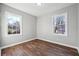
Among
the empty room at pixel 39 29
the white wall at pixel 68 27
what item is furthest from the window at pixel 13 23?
the white wall at pixel 68 27

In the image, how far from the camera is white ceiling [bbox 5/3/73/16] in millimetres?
1130

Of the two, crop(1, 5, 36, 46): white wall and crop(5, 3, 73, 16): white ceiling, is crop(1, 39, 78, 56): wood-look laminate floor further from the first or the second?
crop(5, 3, 73, 16): white ceiling

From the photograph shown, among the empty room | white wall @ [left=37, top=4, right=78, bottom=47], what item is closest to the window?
the empty room

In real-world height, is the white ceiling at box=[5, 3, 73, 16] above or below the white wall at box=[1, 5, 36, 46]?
above

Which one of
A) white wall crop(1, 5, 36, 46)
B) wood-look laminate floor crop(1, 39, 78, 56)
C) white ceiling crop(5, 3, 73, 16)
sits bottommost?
wood-look laminate floor crop(1, 39, 78, 56)

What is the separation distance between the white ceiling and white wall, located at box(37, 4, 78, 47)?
61 mm

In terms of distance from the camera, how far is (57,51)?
1151 mm

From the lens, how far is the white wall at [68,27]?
1.10m

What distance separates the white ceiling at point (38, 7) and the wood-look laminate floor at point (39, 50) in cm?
49

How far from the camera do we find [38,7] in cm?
117

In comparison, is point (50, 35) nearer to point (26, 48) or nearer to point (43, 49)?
point (43, 49)

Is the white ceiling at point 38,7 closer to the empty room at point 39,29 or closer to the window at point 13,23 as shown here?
the empty room at point 39,29

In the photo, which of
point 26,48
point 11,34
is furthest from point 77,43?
point 11,34

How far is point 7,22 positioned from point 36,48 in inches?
23.1
